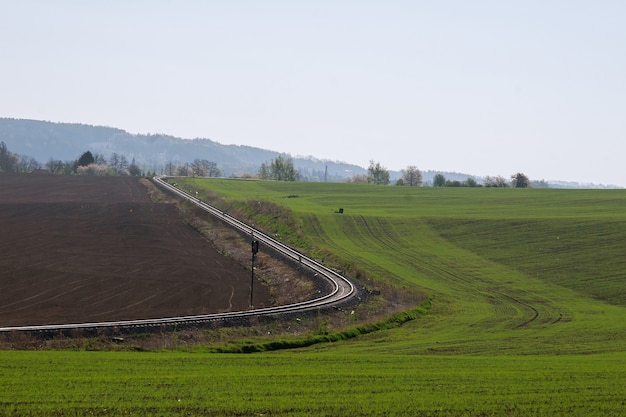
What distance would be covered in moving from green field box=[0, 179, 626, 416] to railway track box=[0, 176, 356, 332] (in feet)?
8.11

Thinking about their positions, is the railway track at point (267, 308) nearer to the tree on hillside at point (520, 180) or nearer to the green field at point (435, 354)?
the green field at point (435, 354)

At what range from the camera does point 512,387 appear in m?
23.9

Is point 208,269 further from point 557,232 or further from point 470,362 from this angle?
point 557,232

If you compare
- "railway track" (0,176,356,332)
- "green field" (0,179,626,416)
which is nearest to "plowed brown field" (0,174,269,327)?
"railway track" (0,176,356,332)

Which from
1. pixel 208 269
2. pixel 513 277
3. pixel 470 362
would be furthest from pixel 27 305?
pixel 513 277

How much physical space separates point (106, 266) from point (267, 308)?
17826 millimetres

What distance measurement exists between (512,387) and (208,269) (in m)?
36.1

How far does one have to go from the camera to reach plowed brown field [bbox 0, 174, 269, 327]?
4178 cm

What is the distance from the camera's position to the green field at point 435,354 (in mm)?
A: 20891

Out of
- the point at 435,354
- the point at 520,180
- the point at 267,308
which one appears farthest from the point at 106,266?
the point at 520,180

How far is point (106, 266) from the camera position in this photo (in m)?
55.3

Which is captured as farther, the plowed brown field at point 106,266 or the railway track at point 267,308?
the plowed brown field at point 106,266

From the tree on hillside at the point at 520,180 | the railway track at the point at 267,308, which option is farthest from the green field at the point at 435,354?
the tree on hillside at the point at 520,180

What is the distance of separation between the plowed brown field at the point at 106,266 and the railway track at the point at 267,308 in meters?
3.54
